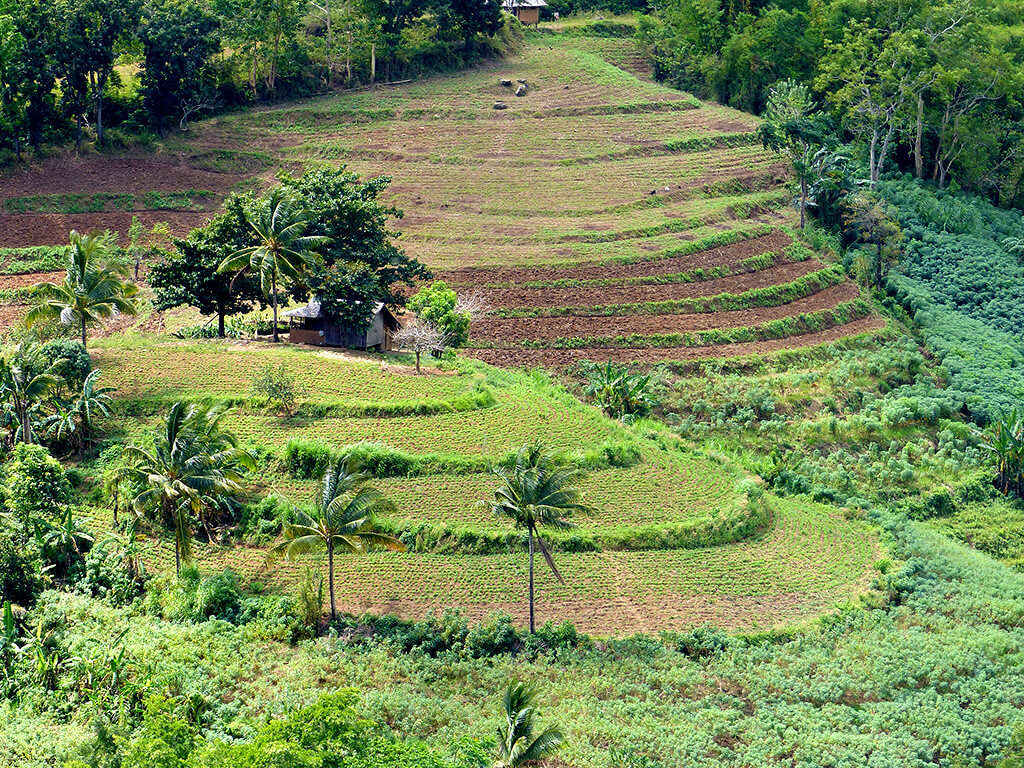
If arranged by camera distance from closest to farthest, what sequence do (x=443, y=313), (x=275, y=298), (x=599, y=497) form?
(x=599, y=497), (x=275, y=298), (x=443, y=313)

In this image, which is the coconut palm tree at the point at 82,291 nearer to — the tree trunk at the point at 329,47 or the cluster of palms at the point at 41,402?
the cluster of palms at the point at 41,402

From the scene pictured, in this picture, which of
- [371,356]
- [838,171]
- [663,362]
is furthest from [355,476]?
[838,171]

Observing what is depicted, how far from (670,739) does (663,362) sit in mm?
26063

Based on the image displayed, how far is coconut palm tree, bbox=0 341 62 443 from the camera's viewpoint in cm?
4372

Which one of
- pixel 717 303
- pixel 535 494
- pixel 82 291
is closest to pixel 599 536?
pixel 535 494

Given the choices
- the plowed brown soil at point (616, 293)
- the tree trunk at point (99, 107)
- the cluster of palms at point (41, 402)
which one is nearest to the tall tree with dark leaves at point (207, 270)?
the cluster of palms at point (41, 402)

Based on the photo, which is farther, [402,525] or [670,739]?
[402,525]

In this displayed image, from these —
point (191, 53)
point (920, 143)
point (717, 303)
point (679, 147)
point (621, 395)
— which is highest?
point (191, 53)

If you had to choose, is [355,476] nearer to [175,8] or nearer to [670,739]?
[670,739]

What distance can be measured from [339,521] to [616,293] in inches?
1128

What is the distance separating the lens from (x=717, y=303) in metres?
62.5

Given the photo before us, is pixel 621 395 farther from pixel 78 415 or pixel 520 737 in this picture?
pixel 520 737

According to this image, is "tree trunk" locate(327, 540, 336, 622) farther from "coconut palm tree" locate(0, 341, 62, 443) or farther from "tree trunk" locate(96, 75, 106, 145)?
"tree trunk" locate(96, 75, 106, 145)

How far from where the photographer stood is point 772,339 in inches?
2403
